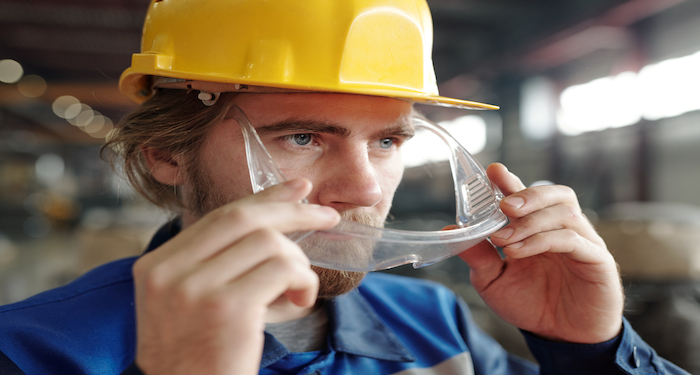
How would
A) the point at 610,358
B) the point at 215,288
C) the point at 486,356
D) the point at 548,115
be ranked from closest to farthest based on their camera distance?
1. the point at 215,288
2. the point at 610,358
3. the point at 486,356
4. the point at 548,115

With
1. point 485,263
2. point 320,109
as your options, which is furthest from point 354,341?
point 320,109

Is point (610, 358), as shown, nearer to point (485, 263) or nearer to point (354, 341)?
point (485, 263)

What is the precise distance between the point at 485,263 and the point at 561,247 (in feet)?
0.99

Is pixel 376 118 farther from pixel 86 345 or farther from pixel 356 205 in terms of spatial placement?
pixel 86 345

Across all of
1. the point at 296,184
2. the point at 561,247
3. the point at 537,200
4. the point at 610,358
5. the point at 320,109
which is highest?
the point at 320,109

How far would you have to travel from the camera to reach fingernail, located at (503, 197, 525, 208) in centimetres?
102

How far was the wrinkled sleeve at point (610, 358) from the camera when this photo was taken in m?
1.21

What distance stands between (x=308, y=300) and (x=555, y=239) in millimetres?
632

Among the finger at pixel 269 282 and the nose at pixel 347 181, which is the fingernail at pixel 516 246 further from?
the finger at pixel 269 282

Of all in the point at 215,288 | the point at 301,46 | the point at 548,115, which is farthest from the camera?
the point at 548,115

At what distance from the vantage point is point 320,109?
1.05 metres

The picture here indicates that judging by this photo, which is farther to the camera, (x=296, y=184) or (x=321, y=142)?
(x=321, y=142)

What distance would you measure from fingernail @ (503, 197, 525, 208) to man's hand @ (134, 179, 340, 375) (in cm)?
54

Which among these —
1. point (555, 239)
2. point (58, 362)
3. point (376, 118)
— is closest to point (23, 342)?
point (58, 362)
